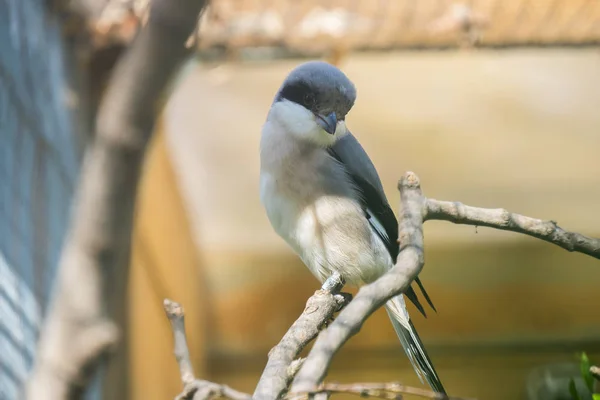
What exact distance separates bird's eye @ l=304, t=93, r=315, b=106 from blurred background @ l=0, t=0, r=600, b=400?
0.41m

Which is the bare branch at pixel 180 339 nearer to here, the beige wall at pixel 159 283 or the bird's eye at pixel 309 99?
the bird's eye at pixel 309 99

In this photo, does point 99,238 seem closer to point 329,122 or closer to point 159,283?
point 329,122

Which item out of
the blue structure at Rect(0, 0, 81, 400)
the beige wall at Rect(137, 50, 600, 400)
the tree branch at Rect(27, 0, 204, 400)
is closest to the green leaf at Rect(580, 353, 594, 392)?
the tree branch at Rect(27, 0, 204, 400)

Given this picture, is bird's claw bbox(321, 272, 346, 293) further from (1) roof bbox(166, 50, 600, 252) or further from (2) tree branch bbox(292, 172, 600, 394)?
(1) roof bbox(166, 50, 600, 252)

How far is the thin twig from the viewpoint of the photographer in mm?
698

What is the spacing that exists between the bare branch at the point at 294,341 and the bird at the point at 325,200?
0.20m

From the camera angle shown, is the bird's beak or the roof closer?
the bird's beak

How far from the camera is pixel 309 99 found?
1.05 metres

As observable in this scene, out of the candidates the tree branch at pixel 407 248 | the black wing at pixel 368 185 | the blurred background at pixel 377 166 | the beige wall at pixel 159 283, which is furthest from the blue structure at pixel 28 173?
the tree branch at pixel 407 248

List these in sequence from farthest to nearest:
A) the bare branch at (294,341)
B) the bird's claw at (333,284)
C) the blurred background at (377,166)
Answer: the blurred background at (377,166)
the bird's claw at (333,284)
the bare branch at (294,341)

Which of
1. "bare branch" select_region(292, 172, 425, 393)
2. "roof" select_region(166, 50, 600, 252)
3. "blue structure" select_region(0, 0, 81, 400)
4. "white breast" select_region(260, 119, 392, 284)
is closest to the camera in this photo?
"bare branch" select_region(292, 172, 425, 393)

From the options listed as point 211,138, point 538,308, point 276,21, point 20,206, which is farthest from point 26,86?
point 538,308

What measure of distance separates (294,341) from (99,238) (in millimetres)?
246

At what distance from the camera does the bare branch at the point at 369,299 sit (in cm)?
55
